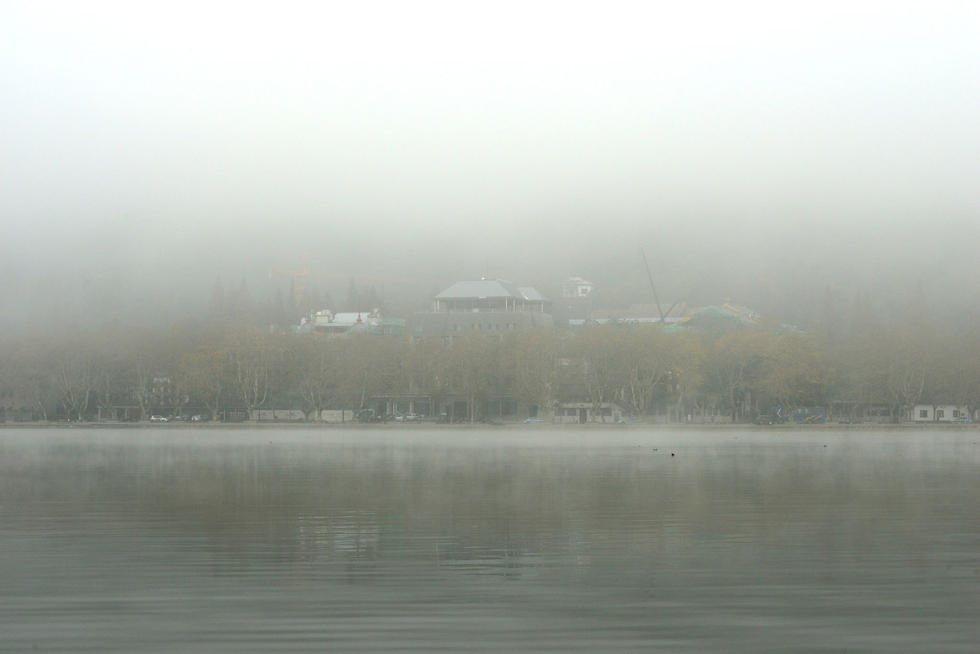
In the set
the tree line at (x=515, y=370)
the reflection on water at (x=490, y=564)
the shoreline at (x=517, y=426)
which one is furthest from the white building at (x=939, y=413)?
the reflection on water at (x=490, y=564)

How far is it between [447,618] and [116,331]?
148133 millimetres

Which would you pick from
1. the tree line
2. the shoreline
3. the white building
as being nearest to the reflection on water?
the shoreline

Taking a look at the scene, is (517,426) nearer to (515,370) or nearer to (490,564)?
(515,370)

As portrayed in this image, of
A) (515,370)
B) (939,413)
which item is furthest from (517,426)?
(939,413)

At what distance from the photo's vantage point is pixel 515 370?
465 ft

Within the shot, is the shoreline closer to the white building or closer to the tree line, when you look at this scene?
the tree line

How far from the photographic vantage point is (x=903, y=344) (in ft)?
452

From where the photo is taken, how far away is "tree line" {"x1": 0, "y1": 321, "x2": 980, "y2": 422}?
450 feet

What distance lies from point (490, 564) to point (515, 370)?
120 metres

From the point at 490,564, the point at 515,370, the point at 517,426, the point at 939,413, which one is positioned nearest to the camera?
the point at 490,564

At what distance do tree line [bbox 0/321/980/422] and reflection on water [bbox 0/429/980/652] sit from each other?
3703 inches

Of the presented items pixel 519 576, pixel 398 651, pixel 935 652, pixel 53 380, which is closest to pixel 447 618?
pixel 398 651

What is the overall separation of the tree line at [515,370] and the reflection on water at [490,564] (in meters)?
94.1

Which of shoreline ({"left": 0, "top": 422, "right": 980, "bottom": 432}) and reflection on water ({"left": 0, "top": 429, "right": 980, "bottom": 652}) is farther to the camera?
shoreline ({"left": 0, "top": 422, "right": 980, "bottom": 432})
